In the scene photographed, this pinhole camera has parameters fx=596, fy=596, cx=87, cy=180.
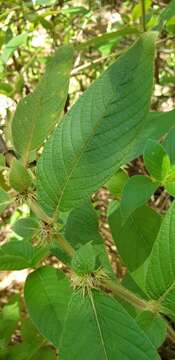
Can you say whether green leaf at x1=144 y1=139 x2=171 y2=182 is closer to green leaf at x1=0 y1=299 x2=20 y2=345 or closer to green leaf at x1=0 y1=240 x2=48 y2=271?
green leaf at x1=0 y1=240 x2=48 y2=271

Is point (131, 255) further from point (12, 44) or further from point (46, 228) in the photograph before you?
point (12, 44)

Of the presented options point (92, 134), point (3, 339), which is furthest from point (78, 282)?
point (3, 339)

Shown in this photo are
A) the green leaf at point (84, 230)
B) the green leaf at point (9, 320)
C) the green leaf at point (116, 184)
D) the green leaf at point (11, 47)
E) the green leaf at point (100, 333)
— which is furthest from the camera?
the green leaf at point (11, 47)

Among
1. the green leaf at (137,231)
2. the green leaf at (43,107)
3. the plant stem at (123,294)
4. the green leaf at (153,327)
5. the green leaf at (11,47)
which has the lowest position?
the green leaf at (153,327)

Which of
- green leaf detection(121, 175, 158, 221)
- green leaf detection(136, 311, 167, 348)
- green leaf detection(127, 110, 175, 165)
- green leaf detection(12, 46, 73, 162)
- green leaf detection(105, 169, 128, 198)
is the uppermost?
green leaf detection(12, 46, 73, 162)

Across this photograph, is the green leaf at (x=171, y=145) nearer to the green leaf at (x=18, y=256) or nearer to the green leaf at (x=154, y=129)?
the green leaf at (x=154, y=129)

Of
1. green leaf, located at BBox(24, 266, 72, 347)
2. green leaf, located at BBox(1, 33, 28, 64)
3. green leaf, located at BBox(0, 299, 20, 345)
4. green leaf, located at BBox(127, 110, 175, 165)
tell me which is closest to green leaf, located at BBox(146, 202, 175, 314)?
green leaf, located at BBox(24, 266, 72, 347)

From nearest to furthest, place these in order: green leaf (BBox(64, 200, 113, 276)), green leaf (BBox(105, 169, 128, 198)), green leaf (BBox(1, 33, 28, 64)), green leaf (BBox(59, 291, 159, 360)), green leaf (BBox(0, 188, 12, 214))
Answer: green leaf (BBox(59, 291, 159, 360)), green leaf (BBox(0, 188, 12, 214)), green leaf (BBox(64, 200, 113, 276)), green leaf (BBox(105, 169, 128, 198)), green leaf (BBox(1, 33, 28, 64))

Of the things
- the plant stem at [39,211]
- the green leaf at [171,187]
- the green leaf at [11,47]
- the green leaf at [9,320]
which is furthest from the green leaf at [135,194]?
the green leaf at [11,47]
